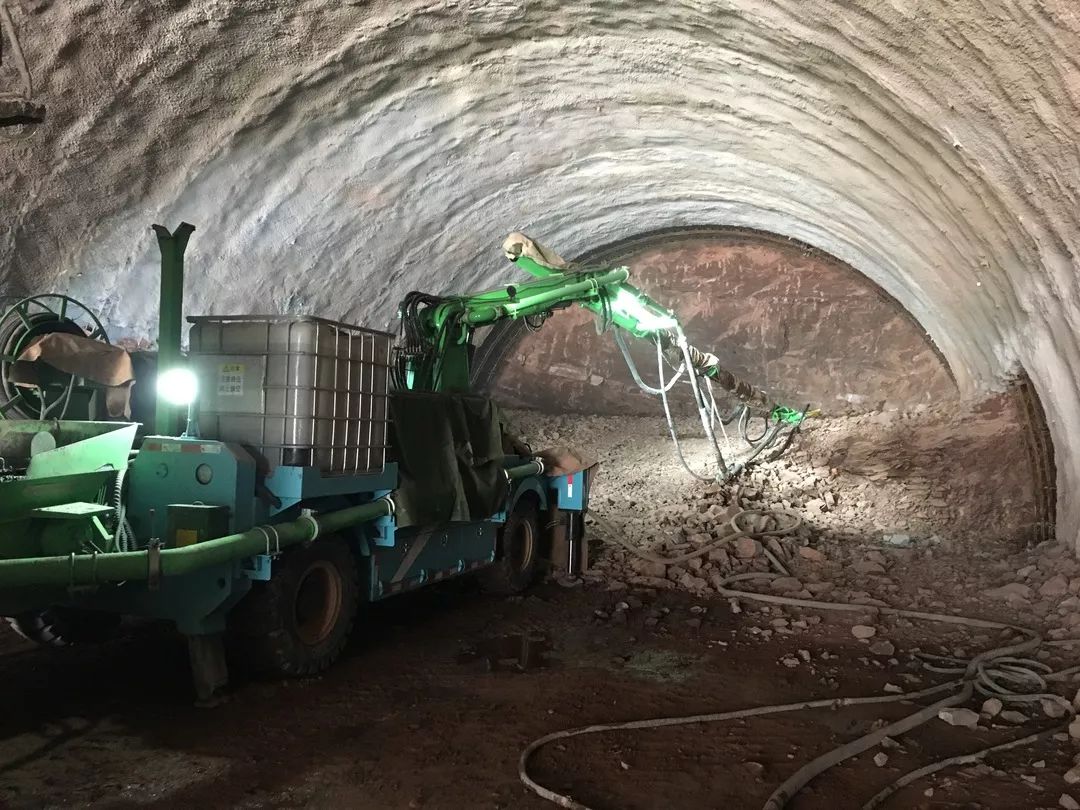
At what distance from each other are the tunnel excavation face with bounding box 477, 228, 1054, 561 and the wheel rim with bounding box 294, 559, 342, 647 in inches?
134

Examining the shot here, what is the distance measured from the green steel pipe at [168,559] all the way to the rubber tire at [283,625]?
0.72ft

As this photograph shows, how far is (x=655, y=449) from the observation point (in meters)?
11.8

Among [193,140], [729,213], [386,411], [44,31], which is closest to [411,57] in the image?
[193,140]

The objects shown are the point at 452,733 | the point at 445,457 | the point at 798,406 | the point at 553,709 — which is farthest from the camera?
the point at 798,406

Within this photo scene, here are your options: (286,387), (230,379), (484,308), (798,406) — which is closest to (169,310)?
(230,379)

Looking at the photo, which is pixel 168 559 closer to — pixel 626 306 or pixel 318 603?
pixel 318 603

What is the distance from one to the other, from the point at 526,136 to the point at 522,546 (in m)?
3.67

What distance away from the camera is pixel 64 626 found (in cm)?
466

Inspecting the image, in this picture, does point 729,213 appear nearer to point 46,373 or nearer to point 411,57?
point 411,57

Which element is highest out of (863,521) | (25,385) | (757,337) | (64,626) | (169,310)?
(757,337)

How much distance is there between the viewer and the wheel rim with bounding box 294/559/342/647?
449 centimetres

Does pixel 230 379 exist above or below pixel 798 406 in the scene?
below

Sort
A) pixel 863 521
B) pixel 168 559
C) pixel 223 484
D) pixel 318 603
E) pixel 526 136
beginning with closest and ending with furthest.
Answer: pixel 168 559 < pixel 223 484 < pixel 318 603 < pixel 526 136 < pixel 863 521

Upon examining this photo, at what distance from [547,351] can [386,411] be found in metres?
8.13
